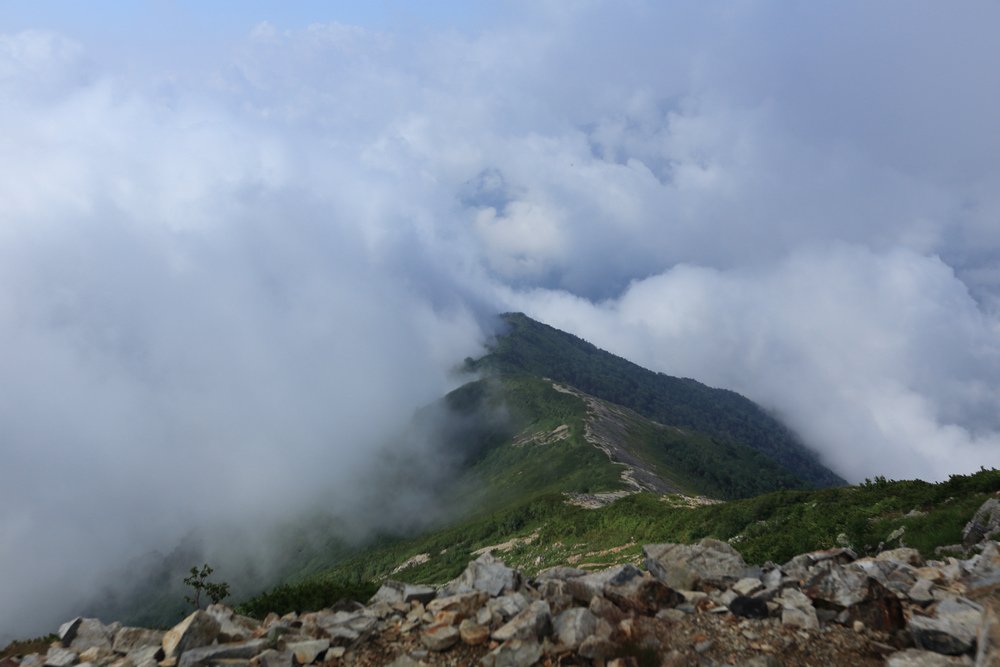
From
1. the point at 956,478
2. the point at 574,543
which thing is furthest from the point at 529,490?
the point at 956,478

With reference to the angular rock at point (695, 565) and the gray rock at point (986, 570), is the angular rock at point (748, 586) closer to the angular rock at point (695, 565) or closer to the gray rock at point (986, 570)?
the angular rock at point (695, 565)

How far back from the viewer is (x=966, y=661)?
1084 cm

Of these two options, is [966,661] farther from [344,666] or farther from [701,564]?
[344,666]

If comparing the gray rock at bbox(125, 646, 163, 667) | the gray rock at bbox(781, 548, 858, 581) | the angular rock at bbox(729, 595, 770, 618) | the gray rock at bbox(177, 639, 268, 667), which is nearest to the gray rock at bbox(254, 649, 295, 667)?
the gray rock at bbox(177, 639, 268, 667)

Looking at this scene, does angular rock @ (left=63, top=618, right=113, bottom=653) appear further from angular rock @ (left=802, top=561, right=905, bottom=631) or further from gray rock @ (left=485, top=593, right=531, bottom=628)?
angular rock @ (left=802, top=561, right=905, bottom=631)

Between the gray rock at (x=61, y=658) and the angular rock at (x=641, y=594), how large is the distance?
14848 mm

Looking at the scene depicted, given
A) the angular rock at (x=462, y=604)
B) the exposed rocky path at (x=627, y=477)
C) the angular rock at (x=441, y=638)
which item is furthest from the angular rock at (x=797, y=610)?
the exposed rocky path at (x=627, y=477)

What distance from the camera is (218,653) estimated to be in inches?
510

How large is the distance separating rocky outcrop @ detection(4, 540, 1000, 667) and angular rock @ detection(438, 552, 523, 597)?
8cm

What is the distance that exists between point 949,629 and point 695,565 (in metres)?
8.02

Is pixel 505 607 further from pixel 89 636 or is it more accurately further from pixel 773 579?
pixel 89 636

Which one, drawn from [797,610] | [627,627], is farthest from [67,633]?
[797,610]

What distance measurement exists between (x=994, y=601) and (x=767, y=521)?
112 ft

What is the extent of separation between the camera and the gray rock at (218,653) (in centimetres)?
1272
